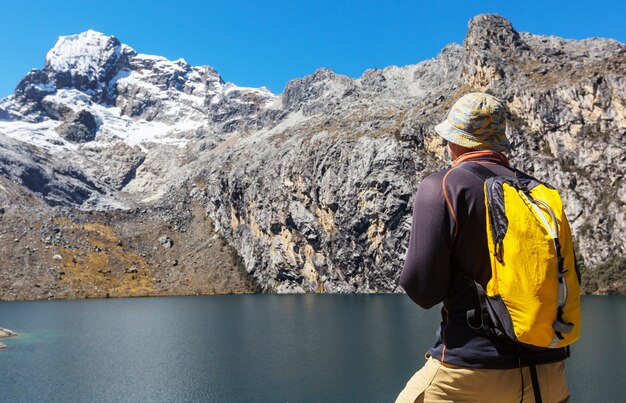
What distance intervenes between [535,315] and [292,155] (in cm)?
15653

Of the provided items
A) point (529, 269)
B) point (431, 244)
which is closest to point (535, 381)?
point (529, 269)

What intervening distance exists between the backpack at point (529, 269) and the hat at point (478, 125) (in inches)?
29.1

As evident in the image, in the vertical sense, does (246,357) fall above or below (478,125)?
below

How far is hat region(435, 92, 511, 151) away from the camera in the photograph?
16.0ft

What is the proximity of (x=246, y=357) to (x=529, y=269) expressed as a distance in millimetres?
48155

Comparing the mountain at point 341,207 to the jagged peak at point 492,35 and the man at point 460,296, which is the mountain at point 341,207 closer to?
the jagged peak at point 492,35

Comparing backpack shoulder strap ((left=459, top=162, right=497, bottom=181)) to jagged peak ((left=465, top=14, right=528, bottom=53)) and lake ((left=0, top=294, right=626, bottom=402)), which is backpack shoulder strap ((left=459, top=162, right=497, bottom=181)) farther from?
jagged peak ((left=465, top=14, right=528, bottom=53))

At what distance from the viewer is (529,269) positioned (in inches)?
154

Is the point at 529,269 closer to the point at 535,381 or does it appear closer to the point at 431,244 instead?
the point at 431,244

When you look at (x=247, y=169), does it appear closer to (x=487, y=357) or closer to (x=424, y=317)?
(x=424, y=317)

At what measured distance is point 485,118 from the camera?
487 centimetres

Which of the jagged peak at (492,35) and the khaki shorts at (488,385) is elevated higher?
the jagged peak at (492,35)

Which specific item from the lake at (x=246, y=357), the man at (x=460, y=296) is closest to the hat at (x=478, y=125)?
the man at (x=460, y=296)

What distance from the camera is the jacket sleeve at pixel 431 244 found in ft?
14.3
